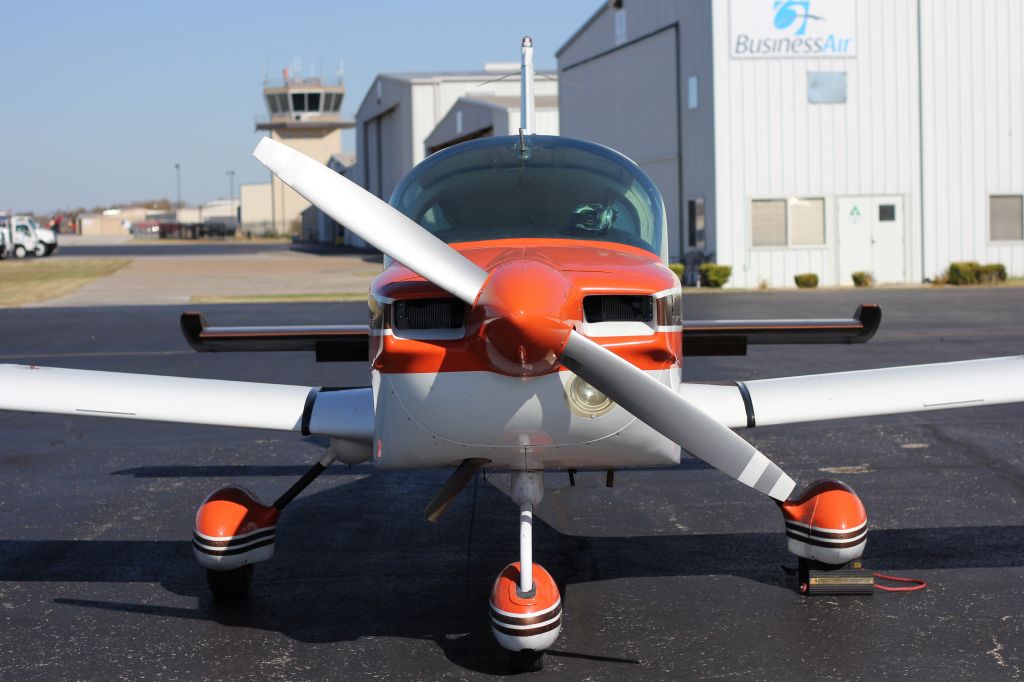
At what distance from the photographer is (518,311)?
12.9 ft

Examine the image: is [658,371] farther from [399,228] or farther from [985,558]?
[985,558]

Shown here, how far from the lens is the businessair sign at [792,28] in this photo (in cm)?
2836

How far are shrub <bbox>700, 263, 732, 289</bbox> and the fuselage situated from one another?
23.9 metres

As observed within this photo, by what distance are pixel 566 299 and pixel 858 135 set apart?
86.4 feet

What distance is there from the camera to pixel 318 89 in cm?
9912

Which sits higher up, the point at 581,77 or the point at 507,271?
the point at 581,77

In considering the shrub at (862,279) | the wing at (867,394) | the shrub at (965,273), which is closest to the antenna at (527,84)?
the wing at (867,394)

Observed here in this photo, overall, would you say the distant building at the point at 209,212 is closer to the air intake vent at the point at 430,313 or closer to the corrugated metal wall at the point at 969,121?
the corrugated metal wall at the point at 969,121

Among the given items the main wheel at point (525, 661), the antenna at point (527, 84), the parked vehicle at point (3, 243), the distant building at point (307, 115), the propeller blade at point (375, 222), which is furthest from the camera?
the distant building at point (307, 115)

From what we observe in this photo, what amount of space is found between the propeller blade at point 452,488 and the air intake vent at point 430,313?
0.59 m

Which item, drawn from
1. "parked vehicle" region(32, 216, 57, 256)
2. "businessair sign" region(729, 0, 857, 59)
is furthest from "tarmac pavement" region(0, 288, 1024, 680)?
"parked vehicle" region(32, 216, 57, 256)

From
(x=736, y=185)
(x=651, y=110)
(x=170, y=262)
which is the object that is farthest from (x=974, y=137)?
(x=170, y=262)

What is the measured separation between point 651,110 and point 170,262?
86.3ft

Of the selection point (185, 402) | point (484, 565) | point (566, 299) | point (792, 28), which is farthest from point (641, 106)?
point (566, 299)
